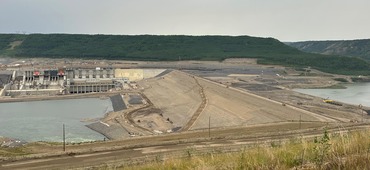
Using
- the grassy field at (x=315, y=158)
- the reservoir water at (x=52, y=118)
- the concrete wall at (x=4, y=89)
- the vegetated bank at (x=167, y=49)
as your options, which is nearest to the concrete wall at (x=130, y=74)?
the reservoir water at (x=52, y=118)

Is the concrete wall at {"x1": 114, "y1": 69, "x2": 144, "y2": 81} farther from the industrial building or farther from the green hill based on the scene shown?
the green hill

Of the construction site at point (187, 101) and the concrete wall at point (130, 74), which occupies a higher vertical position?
the concrete wall at point (130, 74)

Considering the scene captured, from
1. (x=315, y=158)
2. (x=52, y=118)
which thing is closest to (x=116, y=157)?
(x=315, y=158)

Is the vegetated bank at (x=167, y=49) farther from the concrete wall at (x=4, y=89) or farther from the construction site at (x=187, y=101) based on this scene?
the concrete wall at (x=4, y=89)

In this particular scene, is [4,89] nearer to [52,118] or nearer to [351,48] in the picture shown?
[52,118]

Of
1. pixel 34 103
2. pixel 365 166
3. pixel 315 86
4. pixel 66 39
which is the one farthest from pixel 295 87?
pixel 66 39

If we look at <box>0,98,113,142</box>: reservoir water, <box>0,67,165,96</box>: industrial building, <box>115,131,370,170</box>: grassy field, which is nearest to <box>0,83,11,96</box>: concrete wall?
<box>0,67,165,96</box>: industrial building
